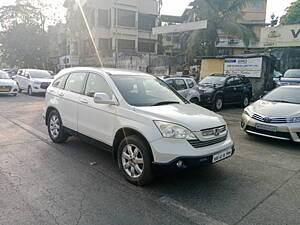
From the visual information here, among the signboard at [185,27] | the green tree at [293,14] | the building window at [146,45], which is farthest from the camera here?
the green tree at [293,14]

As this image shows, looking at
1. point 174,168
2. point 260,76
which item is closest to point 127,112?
point 174,168

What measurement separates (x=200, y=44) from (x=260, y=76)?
9.69 meters

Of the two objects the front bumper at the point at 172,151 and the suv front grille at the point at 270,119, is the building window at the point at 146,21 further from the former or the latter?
the front bumper at the point at 172,151

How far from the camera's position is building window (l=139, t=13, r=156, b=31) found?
1337 inches

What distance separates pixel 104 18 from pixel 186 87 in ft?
81.7

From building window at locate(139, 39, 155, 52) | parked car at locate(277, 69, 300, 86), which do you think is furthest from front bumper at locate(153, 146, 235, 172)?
building window at locate(139, 39, 155, 52)

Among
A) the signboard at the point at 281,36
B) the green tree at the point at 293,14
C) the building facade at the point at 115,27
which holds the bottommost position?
the signboard at the point at 281,36

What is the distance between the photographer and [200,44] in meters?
23.0

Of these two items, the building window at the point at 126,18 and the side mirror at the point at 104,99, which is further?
the building window at the point at 126,18

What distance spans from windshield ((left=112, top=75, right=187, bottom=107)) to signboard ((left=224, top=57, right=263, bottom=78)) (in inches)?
446

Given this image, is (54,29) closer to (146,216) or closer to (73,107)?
(73,107)

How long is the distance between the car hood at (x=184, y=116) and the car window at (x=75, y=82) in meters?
1.74

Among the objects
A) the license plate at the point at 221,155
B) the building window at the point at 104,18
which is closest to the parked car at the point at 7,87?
the license plate at the point at 221,155

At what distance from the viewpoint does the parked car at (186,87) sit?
32.2 ft
